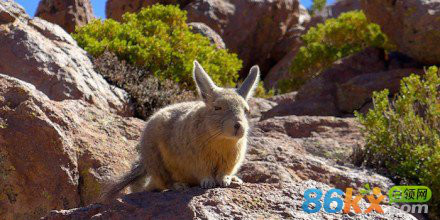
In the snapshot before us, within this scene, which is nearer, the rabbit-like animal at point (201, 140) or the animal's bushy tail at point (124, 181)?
the rabbit-like animal at point (201, 140)

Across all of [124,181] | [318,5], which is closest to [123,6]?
[124,181]

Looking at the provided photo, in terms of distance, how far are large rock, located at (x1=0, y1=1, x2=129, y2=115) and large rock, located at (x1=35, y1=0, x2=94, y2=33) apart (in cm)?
700

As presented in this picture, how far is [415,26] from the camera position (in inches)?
503

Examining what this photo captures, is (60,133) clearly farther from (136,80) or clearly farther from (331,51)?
(331,51)

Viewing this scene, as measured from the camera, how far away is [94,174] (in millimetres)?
6645

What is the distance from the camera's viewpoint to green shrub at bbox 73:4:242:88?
11453 mm

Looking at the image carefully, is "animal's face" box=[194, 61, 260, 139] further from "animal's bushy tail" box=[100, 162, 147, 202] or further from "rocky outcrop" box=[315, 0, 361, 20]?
"rocky outcrop" box=[315, 0, 361, 20]

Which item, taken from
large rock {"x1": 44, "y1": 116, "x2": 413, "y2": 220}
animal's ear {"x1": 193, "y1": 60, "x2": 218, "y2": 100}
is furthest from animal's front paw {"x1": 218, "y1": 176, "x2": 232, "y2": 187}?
animal's ear {"x1": 193, "y1": 60, "x2": 218, "y2": 100}

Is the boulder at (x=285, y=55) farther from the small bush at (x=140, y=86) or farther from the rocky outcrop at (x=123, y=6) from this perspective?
the small bush at (x=140, y=86)

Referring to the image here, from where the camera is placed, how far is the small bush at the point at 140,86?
9688 mm

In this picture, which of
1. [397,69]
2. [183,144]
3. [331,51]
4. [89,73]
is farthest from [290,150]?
[331,51]

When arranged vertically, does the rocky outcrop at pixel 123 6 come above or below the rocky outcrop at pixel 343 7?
below

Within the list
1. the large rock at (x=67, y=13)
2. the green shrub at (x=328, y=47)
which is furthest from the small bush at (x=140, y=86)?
the green shrub at (x=328, y=47)

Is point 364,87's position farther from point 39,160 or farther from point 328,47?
point 39,160
